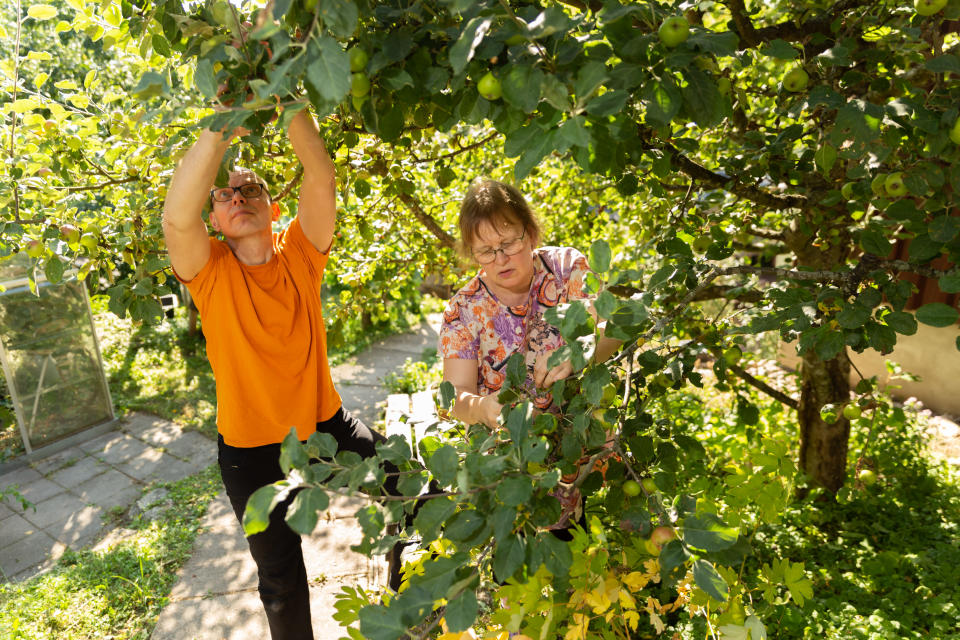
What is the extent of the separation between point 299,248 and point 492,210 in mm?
914

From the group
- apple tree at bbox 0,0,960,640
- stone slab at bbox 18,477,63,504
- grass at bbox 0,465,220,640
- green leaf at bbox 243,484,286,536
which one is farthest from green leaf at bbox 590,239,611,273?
stone slab at bbox 18,477,63,504

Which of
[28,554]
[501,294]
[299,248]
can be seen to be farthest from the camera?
[28,554]

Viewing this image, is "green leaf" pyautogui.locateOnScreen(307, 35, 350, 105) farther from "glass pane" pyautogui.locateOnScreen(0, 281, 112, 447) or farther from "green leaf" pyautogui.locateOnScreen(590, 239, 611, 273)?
"glass pane" pyautogui.locateOnScreen(0, 281, 112, 447)

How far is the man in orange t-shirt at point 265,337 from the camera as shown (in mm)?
2238

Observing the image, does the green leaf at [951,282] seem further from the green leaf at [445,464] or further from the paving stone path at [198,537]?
the paving stone path at [198,537]

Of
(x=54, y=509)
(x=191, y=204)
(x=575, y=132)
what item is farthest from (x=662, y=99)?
(x=54, y=509)

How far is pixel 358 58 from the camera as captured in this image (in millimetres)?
993

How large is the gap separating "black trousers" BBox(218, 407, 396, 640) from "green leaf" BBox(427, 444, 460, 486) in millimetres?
1337

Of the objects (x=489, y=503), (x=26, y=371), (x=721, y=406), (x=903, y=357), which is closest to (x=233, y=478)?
(x=489, y=503)

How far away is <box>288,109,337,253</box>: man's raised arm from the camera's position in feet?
6.20

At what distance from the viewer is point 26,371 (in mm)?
6270

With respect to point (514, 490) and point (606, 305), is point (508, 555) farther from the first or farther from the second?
point (606, 305)

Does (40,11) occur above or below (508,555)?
above

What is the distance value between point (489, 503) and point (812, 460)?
3.44m
